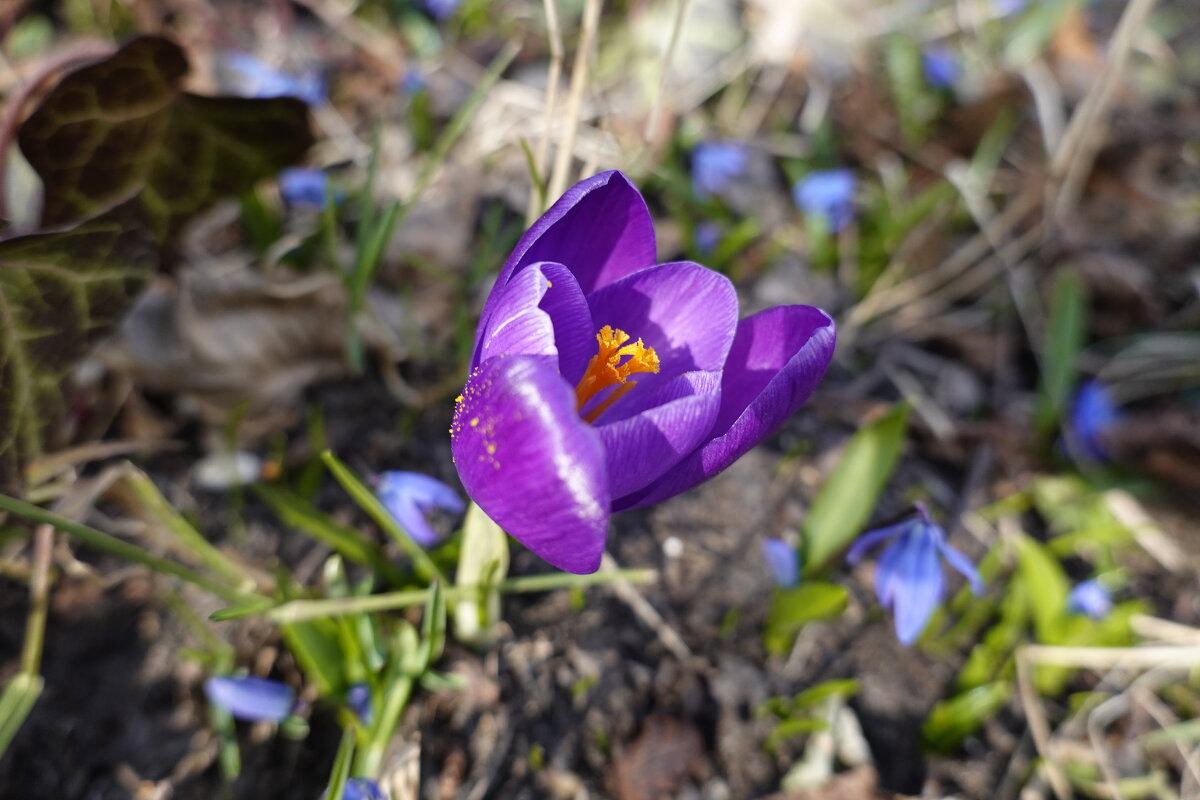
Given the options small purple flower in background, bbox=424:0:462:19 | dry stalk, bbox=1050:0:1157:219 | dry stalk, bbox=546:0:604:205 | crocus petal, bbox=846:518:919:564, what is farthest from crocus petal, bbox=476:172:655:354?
small purple flower in background, bbox=424:0:462:19

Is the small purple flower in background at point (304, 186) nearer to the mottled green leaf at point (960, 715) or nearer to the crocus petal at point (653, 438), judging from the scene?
the crocus petal at point (653, 438)

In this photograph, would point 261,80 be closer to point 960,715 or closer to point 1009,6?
point 960,715

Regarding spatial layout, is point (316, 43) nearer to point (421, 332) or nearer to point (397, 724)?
point (421, 332)

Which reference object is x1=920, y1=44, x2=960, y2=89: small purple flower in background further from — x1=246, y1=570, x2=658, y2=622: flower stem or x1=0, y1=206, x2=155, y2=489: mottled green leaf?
x1=0, y1=206, x2=155, y2=489: mottled green leaf

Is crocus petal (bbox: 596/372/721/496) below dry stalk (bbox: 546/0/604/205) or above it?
below

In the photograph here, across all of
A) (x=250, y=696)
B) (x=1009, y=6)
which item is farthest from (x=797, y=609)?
(x=1009, y=6)

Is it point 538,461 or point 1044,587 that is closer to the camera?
point 538,461
